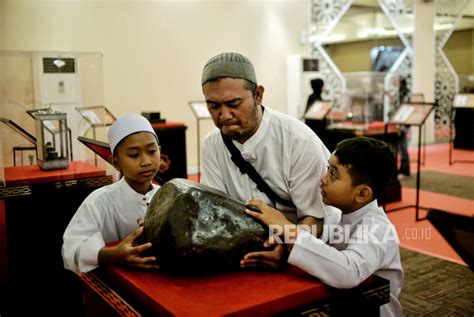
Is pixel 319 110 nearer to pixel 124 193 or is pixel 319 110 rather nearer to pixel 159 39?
pixel 159 39

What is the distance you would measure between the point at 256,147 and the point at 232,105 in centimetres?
27

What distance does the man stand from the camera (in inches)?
73.3

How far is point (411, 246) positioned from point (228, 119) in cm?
339

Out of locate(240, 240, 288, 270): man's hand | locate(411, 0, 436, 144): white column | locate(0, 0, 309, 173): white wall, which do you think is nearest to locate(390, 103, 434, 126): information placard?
locate(0, 0, 309, 173): white wall

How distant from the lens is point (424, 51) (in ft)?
38.8

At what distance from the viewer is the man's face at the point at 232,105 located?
6.05 ft

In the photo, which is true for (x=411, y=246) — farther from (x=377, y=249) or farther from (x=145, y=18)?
(x=145, y=18)

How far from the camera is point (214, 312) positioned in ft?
4.00

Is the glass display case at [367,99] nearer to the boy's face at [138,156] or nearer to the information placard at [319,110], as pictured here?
the information placard at [319,110]

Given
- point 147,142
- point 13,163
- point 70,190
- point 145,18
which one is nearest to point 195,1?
point 145,18

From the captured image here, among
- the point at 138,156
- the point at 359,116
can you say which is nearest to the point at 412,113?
the point at 359,116

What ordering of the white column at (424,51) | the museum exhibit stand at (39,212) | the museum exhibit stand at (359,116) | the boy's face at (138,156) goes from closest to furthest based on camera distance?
1. the boy's face at (138,156)
2. the museum exhibit stand at (39,212)
3. the museum exhibit stand at (359,116)
4. the white column at (424,51)

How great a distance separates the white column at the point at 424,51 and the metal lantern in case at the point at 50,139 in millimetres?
9568

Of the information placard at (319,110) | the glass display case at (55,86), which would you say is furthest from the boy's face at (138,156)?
the information placard at (319,110)
